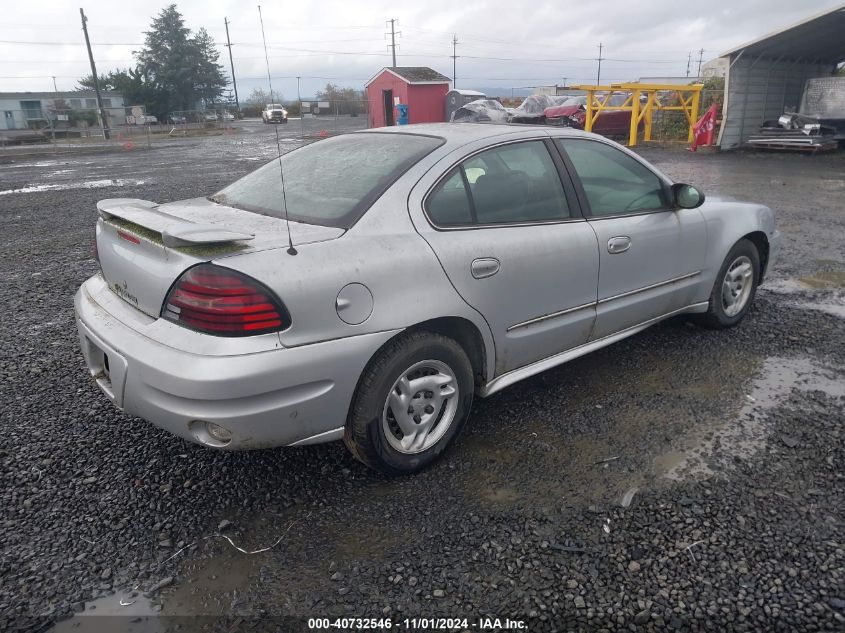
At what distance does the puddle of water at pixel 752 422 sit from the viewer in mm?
3016

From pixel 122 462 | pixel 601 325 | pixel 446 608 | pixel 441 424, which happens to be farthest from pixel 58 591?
pixel 601 325

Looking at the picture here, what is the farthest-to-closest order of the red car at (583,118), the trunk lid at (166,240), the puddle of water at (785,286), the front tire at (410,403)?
1. the red car at (583,118)
2. the puddle of water at (785,286)
3. the front tire at (410,403)
4. the trunk lid at (166,240)

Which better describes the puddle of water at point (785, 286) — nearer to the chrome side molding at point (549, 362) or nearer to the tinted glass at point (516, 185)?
the chrome side molding at point (549, 362)

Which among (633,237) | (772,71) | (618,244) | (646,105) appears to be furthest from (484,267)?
(772,71)

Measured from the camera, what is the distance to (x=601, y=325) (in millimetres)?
3646

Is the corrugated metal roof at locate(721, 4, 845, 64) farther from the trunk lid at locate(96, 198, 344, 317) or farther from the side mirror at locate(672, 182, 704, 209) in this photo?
the trunk lid at locate(96, 198, 344, 317)

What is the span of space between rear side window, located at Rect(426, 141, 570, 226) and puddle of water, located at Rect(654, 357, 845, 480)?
4.52 ft

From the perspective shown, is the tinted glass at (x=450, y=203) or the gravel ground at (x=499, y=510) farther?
the tinted glass at (x=450, y=203)

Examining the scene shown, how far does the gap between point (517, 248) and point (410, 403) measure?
947 mm

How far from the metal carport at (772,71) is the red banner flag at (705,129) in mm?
560

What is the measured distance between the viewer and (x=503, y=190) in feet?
10.6

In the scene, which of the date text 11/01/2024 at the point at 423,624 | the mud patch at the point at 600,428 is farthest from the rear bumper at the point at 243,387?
the mud patch at the point at 600,428

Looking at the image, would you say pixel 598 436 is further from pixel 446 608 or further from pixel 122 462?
pixel 122 462

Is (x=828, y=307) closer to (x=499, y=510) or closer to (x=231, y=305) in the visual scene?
(x=499, y=510)
